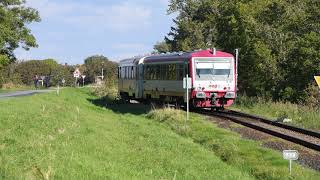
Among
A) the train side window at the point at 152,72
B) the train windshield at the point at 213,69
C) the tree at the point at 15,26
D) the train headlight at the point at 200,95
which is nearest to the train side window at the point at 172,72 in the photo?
the train windshield at the point at 213,69

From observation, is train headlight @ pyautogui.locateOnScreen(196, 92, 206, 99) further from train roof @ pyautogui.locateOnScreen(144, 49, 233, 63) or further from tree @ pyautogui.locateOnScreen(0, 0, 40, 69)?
tree @ pyautogui.locateOnScreen(0, 0, 40, 69)

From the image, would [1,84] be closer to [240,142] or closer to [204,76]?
[204,76]

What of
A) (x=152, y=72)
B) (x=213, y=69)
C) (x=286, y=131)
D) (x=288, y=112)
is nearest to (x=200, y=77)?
(x=213, y=69)

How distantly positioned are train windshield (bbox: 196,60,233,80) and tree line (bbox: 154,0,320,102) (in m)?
5.07

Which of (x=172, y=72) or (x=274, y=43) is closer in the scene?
(x=172, y=72)

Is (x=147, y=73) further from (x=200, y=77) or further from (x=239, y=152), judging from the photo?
(x=239, y=152)

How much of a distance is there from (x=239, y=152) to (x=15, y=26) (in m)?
50.0

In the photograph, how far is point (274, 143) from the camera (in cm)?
1792

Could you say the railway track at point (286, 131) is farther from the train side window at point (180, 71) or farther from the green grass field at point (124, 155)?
the train side window at point (180, 71)

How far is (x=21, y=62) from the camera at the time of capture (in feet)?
422

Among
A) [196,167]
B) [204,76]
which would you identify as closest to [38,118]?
[196,167]

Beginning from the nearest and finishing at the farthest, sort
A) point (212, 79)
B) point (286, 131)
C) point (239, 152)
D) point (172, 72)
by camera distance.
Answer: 1. point (239, 152)
2. point (286, 131)
3. point (212, 79)
4. point (172, 72)

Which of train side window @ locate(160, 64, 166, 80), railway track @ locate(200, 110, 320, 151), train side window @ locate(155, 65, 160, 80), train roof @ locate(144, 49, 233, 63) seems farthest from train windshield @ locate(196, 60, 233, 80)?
train side window @ locate(155, 65, 160, 80)

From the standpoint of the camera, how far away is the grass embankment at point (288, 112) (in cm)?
2406
